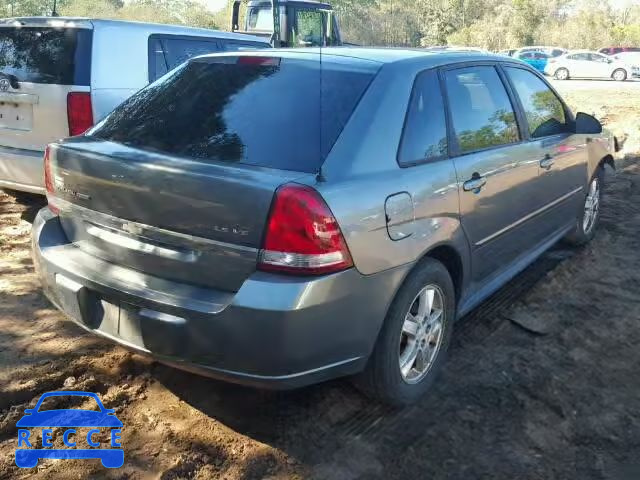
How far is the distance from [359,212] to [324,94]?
0.69m

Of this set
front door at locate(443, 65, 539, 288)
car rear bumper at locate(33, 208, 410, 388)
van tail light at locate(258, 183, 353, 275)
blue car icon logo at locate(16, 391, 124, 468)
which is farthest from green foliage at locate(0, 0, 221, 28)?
van tail light at locate(258, 183, 353, 275)

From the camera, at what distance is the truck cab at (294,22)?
10758 millimetres

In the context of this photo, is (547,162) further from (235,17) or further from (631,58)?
(631,58)

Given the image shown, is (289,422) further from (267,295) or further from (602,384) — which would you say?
(602,384)

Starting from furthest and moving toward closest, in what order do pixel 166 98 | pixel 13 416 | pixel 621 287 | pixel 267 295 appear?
pixel 621 287
pixel 166 98
pixel 13 416
pixel 267 295

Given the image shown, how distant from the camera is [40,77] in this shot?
508cm

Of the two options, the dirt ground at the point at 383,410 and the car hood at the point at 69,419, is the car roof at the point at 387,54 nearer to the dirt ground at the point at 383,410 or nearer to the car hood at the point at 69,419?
the dirt ground at the point at 383,410

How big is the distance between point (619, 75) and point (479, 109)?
28.7m

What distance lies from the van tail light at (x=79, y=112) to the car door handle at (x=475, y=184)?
10.5ft

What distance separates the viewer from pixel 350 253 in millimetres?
2473

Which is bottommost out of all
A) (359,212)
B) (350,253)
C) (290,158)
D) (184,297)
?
(184,297)

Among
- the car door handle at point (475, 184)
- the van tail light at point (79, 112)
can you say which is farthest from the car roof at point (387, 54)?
the van tail light at point (79, 112)

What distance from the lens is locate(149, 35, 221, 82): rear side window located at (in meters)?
5.86

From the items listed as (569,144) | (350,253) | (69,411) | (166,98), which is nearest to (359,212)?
(350,253)
